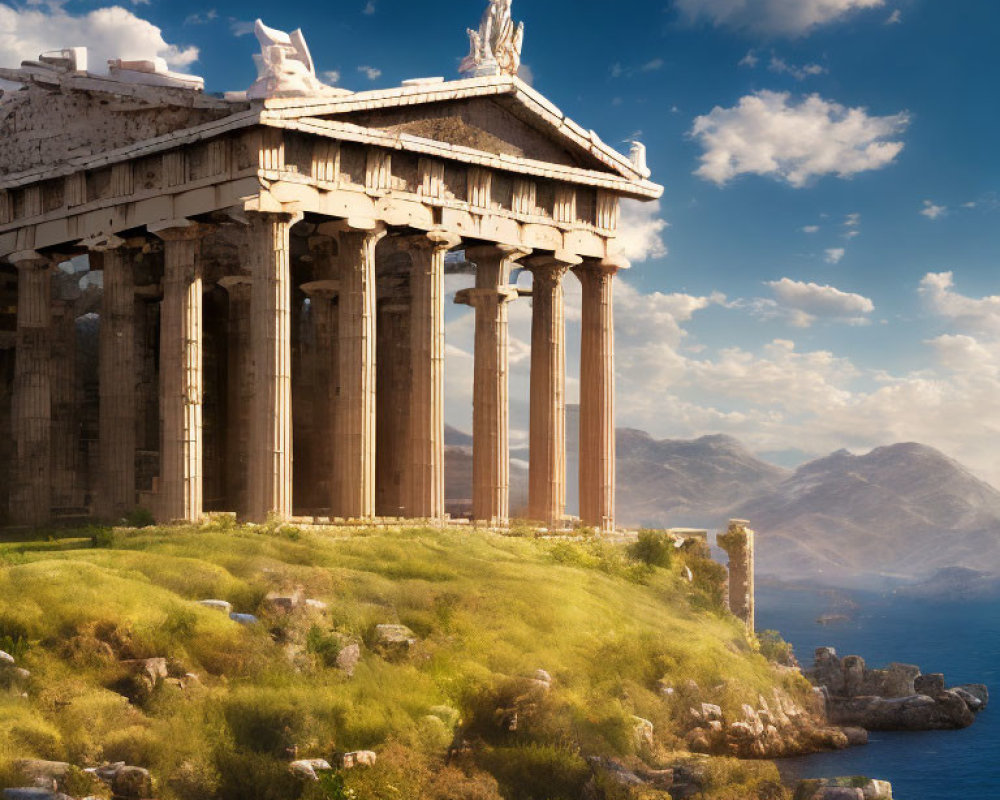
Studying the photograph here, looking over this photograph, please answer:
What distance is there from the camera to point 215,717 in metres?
21.2

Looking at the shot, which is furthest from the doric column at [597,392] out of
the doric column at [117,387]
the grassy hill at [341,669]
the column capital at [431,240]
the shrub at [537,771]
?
the shrub at [537,771]

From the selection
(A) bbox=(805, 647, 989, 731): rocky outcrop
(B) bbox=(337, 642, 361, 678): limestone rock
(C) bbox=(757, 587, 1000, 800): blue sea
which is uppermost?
(B) bbox=(337, 642, 361, 678): limestone rock

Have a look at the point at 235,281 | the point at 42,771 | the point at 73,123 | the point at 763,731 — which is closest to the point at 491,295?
the point at 235,281

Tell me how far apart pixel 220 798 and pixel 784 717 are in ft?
47.2

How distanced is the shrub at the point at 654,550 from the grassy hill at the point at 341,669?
443 cm

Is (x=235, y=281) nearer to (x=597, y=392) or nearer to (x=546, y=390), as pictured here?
(x=546, y=390)

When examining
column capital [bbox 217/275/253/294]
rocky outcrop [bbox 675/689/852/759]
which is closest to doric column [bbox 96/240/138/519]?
column capital [bbox 217/275/253/294]

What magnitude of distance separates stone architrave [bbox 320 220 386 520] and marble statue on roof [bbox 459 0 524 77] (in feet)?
20.1

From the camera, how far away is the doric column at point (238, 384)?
133 feet

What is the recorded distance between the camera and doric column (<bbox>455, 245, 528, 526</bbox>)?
125 ft

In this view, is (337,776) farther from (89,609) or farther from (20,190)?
(20,190)

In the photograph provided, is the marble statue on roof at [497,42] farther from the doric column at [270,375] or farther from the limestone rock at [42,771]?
the limestone rock at [42,771]

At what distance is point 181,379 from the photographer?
34.5m

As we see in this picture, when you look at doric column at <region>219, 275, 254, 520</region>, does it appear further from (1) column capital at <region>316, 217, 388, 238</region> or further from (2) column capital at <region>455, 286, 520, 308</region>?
(2) column capital at <region>455, 286, 520, 308</region>
